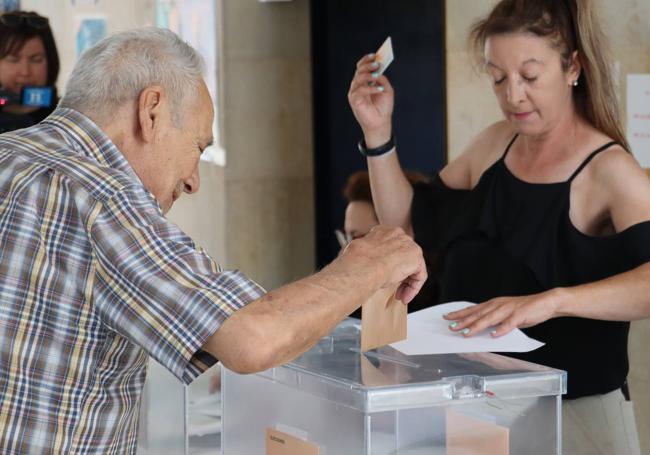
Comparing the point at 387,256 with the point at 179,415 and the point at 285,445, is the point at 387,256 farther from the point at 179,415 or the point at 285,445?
the point at 179,415

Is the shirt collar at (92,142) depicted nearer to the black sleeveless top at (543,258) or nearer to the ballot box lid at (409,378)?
the ballot box lid at (409,378)

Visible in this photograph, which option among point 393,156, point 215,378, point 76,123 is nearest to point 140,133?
point 76,123

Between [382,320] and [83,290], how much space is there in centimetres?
49

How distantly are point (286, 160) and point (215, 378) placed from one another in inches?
139

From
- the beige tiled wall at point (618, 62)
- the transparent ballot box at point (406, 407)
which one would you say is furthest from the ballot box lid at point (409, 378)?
the beige tiled wall at point (618, 62)

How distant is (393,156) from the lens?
7.53 feet

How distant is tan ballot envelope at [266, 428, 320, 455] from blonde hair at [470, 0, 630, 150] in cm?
98

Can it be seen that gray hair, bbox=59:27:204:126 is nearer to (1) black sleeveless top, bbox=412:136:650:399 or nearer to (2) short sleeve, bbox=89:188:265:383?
(2) short sleeve, bbox=89:188:265:383

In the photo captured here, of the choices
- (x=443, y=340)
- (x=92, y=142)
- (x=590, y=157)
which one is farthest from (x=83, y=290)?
(x=590, y=157)

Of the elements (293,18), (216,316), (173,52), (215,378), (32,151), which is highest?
(293,18)

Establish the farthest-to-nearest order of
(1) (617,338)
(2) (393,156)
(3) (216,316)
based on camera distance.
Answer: (2) (393,156) → (1) (617,338) → (3) (216,316)

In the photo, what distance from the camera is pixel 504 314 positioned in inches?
67.9

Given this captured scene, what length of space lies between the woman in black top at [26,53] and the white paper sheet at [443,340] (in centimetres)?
229

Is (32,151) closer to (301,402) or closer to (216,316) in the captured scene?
(216,316)
